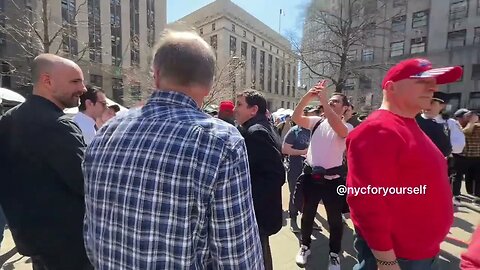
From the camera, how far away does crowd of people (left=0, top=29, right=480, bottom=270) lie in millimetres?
997

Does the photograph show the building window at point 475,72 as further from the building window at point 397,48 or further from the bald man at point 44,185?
the bald man at point 44,185

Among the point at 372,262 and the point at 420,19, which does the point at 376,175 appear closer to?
the point at 372,262

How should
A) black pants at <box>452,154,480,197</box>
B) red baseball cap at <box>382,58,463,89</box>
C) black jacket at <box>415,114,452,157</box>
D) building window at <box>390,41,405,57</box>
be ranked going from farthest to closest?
building window at <box>390,41,405,57</box> < black pants at <box>452,154,480,197</box> < black jacket at <box>415,114,452,157</box> < red baseball cap at <box>382,58,463,89</box>

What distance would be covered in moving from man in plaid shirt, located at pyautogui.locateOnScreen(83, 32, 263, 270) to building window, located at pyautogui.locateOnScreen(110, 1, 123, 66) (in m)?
34.9

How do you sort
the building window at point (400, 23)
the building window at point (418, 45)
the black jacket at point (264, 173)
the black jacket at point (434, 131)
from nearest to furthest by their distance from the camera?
the black jacket at point (264, 173)
the black jacket at point (434, 131)
the building window at point (418, 45)
the building window at point (400, 23)

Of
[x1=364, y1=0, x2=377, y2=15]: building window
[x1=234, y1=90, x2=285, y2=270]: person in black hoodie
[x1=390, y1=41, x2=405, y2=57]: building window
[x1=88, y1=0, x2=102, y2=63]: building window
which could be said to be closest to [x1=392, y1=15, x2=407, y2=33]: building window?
[x1=390, y1=41, x2=405, y2=57]: building window

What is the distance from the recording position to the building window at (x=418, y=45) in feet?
104

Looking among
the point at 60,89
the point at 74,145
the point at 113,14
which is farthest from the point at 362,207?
the point at 113,14

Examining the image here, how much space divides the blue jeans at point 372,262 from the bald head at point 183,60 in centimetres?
153

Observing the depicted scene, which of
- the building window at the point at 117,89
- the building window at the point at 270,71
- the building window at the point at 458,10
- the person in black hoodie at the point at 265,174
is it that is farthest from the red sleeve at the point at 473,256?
the building window at the point at 270,71

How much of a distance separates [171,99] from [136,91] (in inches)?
1132

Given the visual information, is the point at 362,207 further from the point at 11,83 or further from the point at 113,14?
the point at 113,14

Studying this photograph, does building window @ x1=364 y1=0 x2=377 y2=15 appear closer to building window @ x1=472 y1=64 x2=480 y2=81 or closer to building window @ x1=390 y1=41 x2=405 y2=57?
building window @ x1=390 y1=41 x2=405 y2=57

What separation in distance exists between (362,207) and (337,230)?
5.83 feet
